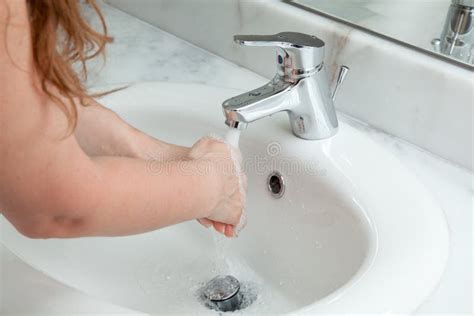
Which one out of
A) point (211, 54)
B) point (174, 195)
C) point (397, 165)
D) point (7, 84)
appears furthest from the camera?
point (211, 54)

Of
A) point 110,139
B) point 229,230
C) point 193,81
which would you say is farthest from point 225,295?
point 193,81

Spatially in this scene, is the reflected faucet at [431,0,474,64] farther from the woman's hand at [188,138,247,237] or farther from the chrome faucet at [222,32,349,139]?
the woman's hand at [188,138,247,237]

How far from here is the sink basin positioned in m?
0.54

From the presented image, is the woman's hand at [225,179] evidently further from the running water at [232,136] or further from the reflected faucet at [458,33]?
the reflected faucet at [458,33]

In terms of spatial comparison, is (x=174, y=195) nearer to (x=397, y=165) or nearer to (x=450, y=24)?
(x=397, y=165)

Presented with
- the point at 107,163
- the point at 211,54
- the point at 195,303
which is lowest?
the point at 195,303

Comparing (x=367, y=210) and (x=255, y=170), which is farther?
(x=255, y=170)

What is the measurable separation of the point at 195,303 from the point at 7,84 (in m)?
0.37

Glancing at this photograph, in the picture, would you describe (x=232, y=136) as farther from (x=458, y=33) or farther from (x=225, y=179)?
(x=458, y=33)

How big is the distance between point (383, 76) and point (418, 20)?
0.08 meters

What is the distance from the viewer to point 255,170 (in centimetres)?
74

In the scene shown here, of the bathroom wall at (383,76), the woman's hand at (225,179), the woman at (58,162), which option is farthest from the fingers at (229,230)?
the bathroom wall at (383,76)

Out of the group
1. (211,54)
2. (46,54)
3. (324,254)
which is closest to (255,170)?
(324,254)

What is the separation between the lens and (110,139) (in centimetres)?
67
